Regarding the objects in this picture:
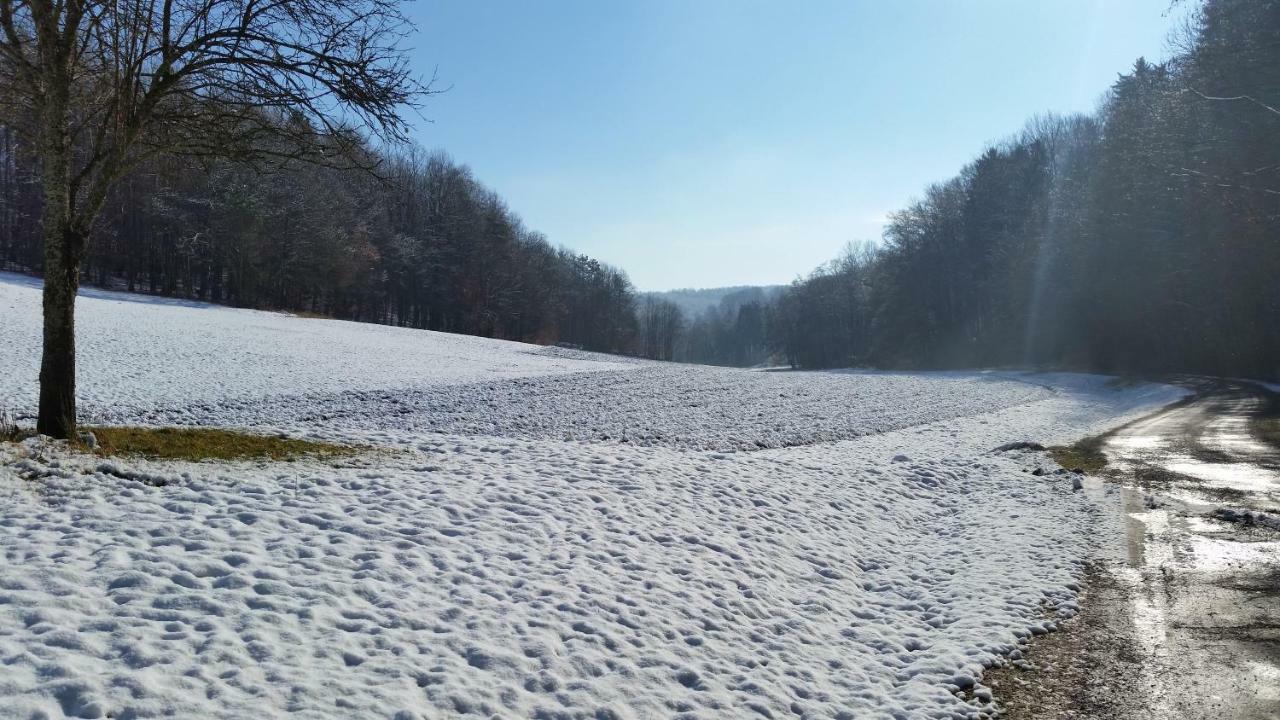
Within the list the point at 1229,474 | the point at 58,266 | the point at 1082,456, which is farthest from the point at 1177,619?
the point at 58,266

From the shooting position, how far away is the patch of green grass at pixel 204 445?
888cm

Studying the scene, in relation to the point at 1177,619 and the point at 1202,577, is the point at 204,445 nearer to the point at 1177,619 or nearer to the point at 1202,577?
the point at 1177,619

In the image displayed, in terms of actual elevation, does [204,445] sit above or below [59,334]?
below

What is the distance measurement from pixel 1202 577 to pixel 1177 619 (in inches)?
55.9

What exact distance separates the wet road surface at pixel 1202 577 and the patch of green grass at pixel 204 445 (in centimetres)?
963

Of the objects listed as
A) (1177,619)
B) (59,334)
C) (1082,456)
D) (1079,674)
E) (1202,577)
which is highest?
(59,334)

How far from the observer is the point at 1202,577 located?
7652mm

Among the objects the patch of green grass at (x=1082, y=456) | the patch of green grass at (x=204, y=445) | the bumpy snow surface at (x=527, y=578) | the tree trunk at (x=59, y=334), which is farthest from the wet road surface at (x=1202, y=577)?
the tree trunk at (x=59, y=334)

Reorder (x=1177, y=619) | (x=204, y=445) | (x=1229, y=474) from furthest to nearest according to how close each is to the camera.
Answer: (x=1229, y=474) < (x=204, y=445) < (x=1177, y=619)

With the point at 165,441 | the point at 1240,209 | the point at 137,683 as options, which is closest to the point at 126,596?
the point at 137,683

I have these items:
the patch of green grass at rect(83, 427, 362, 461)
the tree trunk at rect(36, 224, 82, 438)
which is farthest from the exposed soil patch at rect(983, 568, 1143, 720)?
the tree trunk at rect(36, 224, 82, 438)

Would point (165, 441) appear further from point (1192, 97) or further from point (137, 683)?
point (1192, 97)

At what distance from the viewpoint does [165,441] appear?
9523mm

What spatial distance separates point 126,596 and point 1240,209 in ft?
93.9
